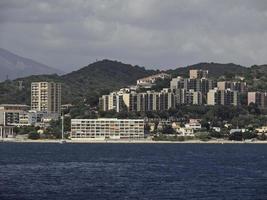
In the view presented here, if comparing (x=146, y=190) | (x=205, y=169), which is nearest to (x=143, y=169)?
(x=205, y=169)

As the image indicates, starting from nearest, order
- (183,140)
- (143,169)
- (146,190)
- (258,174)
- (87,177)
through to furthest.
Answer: (146,190) → (87,177) → (258,174) → (143,169) → (183,140)

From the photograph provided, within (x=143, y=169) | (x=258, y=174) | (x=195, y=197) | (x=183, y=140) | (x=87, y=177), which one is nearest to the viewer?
(x=195, y=197)

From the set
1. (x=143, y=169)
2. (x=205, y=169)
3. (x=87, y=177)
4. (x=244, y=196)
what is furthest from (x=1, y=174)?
(x=244, y=196)

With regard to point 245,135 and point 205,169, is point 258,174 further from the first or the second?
point 245,135

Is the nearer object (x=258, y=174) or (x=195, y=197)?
(x=195, y=197)

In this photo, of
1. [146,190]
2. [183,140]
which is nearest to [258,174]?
[146,190]

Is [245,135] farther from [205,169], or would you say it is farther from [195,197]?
[195,197]

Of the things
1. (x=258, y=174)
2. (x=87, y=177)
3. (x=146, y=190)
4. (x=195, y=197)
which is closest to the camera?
(x=195, y=197)

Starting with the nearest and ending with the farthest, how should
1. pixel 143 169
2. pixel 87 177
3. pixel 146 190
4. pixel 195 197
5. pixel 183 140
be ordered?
pixel 195 197 < pixel 146 190 < pixel 87 177 < pixel 143 169 < pixel 183 140

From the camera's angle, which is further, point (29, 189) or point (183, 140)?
point (183, 140)
